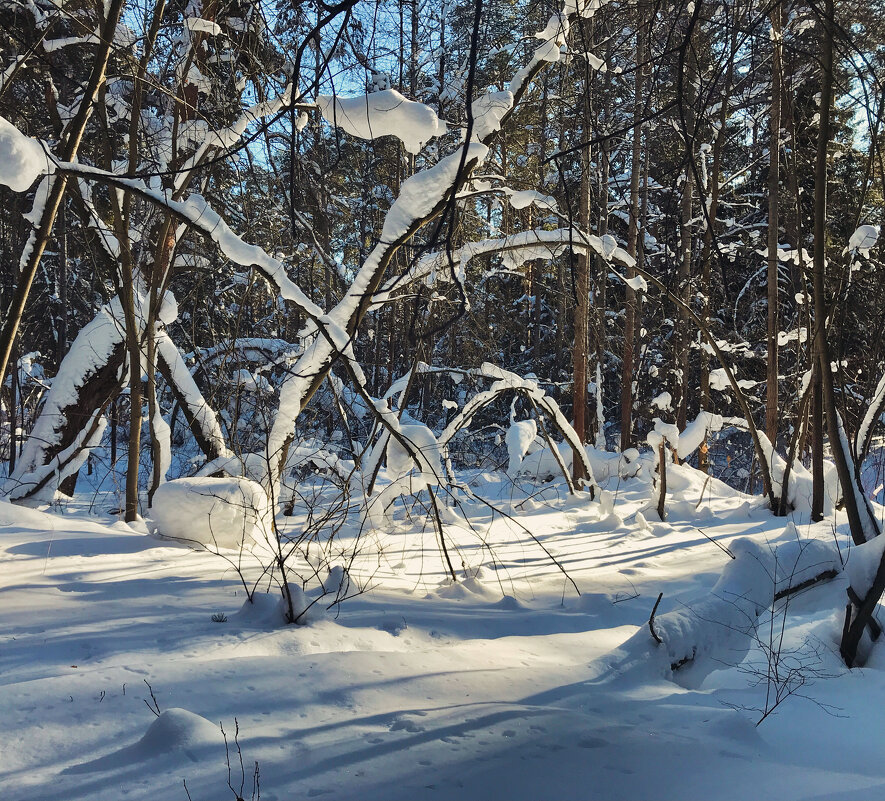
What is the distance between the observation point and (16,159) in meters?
2.68

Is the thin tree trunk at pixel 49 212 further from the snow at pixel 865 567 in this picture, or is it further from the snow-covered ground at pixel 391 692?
the snow at pixel 865 567

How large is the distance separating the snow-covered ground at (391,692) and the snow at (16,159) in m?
1.71

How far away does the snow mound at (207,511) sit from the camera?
4.26 metres

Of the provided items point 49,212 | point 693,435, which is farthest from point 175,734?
point 693,435

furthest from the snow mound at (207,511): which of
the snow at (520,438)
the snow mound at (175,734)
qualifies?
the snow at (520,438)

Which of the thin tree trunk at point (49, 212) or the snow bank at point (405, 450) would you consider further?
the snow bank at point (405, 450)

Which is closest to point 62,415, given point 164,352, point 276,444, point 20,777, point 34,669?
point 164,352

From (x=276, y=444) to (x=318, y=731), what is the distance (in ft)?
7.90

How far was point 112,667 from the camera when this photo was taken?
7.88 feet

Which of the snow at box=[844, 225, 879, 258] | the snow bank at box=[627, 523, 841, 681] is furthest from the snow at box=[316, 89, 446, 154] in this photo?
the snow at box=[844, 225, 879, 258]

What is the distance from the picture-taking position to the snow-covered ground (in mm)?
1891

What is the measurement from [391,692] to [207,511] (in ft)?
7.39

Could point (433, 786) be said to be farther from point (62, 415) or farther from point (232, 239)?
point (62, 415)

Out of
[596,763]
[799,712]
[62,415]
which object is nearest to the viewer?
[596,763]
